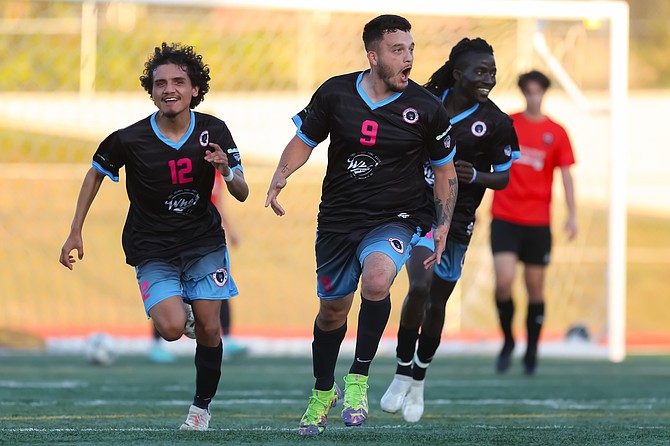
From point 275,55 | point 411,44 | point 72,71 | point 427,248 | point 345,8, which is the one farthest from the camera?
point 275,55

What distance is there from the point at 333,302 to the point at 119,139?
1214 mm

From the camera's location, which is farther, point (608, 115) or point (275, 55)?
point (275, 55)

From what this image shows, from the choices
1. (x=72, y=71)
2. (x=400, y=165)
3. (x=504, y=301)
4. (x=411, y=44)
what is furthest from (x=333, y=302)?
(x=72, y=71)

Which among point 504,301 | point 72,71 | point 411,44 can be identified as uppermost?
point 72,71

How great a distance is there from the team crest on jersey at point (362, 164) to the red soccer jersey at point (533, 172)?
4.35 m

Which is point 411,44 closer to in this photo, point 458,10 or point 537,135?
point 537,135

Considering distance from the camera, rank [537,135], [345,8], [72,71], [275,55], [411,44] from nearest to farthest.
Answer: [411,44] < [537,135] < [345,8] < [72,71] < [275,55]

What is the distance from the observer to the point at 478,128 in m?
6.52

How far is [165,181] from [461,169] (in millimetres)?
1580

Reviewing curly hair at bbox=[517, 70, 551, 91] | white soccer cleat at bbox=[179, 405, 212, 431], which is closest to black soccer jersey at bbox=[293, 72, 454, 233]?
white soccer cleat at bbox=[179, 405, 212, 431]

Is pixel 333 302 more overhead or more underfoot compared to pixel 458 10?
more underfoot

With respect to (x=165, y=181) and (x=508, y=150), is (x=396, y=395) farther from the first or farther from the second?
(x=165, y=181)

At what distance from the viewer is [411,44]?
557 cm

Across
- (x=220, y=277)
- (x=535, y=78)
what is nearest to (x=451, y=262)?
(x=220, y=277)
